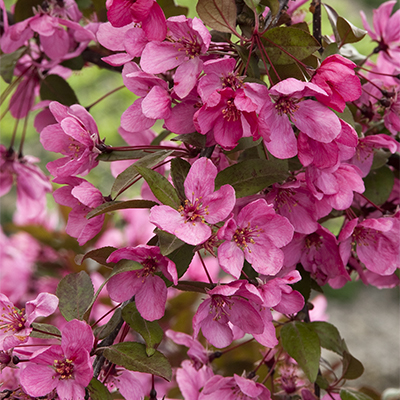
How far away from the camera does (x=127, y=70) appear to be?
1.78 feet

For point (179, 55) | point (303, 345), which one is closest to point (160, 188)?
point (179, 55)

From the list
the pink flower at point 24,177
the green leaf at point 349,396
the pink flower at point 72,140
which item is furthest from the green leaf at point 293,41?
the pink flower at point 24,177

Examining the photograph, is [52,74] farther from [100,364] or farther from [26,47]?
[100,364]

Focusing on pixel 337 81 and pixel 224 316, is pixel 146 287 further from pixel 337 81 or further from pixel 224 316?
pixel 337 81

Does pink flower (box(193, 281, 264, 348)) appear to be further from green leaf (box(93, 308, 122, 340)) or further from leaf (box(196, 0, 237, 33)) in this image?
leaf (box(196, 0, 237, 33))

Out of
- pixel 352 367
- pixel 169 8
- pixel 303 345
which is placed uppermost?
pixel 169 8

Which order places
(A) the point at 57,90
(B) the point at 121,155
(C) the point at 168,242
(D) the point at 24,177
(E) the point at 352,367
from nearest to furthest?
(C) the point at 168,242 < (B) the point at 121,155 < (E) the point at 352,367 < (A) the point at 57,90 < (D) the point at 24,177

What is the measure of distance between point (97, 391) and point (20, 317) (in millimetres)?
126

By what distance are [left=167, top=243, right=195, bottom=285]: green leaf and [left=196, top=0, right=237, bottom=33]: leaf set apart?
0.24 metres

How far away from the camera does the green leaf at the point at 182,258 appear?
53 centimetres

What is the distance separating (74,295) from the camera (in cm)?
58

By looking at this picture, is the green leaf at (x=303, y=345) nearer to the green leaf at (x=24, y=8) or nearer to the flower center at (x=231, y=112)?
the flower center at (x=231, y=112)

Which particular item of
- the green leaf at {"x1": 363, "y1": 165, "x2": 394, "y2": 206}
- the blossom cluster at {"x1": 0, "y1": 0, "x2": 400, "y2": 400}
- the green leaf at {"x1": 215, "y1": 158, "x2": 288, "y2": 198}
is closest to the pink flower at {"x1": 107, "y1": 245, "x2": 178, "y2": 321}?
the blossom cluster at {"x1": 0, "y1": 0, "x2": 400, "y2": 400}

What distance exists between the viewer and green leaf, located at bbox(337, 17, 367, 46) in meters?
0.63
